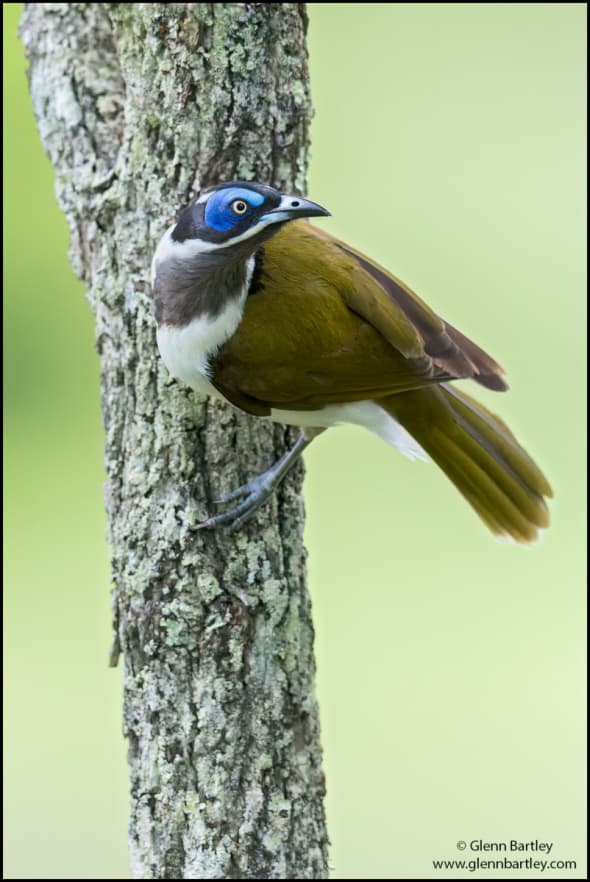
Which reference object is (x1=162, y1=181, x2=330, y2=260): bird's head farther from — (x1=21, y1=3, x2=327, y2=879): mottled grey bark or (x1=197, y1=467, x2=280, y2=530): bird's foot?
(x1=197, y1=467, x2=280, y2=530): bird's foot

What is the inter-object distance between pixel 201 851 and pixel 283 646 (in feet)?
2.22

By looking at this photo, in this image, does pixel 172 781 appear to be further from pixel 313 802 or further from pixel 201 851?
pixel 313 802

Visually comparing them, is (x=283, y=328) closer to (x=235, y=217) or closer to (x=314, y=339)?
(x=314, y=339)

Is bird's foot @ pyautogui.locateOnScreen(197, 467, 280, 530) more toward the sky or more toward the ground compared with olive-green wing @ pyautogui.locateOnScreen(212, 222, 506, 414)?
more toward the ground

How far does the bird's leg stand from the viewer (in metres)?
3.39

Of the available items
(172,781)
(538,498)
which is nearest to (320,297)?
(538,498)

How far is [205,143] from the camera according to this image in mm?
3471

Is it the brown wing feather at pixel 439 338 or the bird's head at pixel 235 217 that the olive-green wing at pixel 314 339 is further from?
the bird's head at pixel 235 217

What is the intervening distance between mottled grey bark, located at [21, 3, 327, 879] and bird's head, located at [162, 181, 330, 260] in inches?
13.8

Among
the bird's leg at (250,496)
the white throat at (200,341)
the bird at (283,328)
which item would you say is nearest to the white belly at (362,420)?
the bird at (283,328)

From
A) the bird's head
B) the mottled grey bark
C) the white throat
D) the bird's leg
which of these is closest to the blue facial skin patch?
the bird's head

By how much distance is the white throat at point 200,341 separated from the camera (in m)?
→ 3.28

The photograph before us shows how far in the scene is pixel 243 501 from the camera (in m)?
3.42

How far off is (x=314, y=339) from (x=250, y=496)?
54 centimetres
